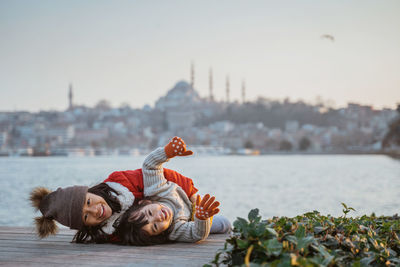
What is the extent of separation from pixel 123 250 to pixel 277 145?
72897mm

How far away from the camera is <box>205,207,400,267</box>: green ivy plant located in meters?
1.67

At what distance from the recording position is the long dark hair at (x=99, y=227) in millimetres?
2748

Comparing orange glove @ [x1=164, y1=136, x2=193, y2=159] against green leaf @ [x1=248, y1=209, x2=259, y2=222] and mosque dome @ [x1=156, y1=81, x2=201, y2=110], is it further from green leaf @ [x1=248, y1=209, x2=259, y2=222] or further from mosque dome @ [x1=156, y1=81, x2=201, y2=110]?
mosque dome @ [x1=156, y1=81, x2=201, y2=110]

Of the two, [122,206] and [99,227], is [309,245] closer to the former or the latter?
[122,206]

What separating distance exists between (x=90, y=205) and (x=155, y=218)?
1.13 ft

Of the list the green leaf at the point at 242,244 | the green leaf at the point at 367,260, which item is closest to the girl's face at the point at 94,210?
the green leaf at the point at 242,244

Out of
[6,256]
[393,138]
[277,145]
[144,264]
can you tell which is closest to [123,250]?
[144,264]

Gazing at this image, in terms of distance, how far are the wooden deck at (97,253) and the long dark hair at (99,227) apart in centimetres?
6

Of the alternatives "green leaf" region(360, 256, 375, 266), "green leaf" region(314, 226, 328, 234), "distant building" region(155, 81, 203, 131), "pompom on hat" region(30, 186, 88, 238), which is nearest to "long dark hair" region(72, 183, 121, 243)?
"pompom on hat" region(30, 186, 88, 238)

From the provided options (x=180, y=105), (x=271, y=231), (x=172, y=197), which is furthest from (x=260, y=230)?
(x=180, y=105)

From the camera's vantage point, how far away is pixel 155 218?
8.77 ft

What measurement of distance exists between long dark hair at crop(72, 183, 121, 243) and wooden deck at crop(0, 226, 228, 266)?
56mm

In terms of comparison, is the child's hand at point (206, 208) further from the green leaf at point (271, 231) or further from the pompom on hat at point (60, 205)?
the green leaf at point (271, 231)

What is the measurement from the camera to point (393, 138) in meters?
29.7
